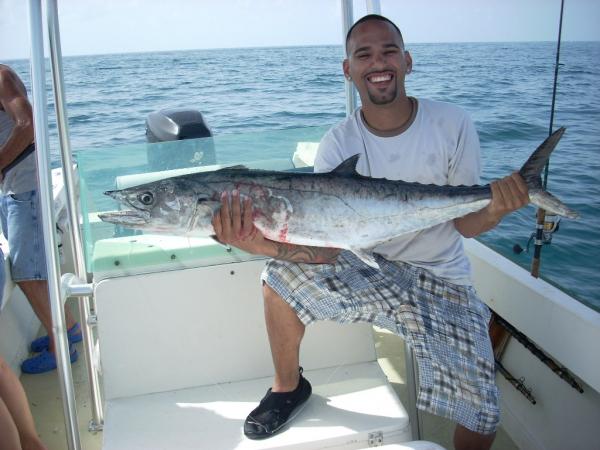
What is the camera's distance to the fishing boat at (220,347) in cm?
210

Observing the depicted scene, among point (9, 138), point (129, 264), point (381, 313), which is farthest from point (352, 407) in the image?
point (9, 138)

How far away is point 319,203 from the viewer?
2.08 meters

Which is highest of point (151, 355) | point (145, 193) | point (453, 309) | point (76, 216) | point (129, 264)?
point (145, 193)

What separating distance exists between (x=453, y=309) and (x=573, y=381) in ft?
1.78

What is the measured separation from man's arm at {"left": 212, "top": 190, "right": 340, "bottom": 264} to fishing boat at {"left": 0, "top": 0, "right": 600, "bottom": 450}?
286 millimetres

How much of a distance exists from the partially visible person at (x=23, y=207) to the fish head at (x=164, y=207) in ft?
4.71

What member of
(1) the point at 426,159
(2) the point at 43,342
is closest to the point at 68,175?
(1) the point at 426,159


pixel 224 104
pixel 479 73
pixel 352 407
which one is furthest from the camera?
pixel 479 73

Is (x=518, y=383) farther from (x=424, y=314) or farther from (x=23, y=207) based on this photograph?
(x=23, y=207)

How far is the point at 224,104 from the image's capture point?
14.6 meters

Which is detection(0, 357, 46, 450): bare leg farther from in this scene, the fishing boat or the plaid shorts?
the plaid shorts

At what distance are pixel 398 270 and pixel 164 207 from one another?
3.36 ft

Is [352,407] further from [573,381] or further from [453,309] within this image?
[573,381]

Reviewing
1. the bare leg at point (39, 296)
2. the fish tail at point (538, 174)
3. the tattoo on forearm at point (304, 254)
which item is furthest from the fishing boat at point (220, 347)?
the bare leg at point (39, 296)
